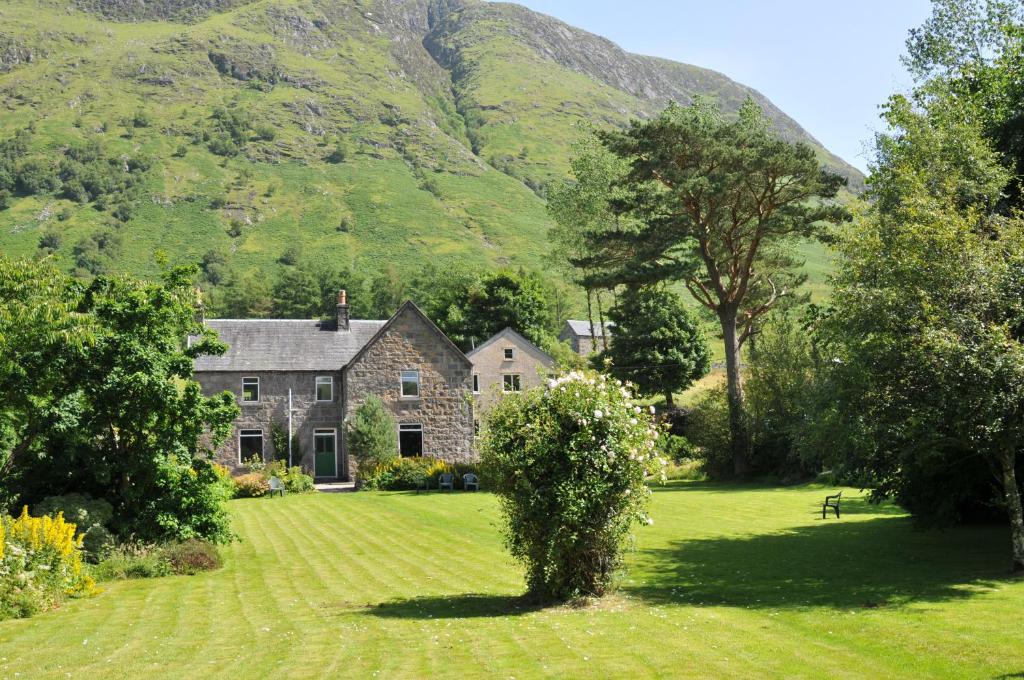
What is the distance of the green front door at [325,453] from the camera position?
48125 millimetres

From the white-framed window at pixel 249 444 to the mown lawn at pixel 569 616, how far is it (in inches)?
959

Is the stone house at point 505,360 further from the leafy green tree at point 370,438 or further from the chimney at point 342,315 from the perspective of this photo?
the leafy green tree at point 370,438

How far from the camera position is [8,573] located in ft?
50.9

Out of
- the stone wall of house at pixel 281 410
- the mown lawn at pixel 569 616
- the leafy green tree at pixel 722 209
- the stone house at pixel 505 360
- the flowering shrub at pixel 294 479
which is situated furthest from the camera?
the stone house at pixel 505 360

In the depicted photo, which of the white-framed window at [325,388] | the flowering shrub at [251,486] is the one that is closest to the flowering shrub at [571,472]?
the flowering shrub at [251,486]

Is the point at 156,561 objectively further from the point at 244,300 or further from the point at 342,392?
the point at 244,300

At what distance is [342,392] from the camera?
1887 inches

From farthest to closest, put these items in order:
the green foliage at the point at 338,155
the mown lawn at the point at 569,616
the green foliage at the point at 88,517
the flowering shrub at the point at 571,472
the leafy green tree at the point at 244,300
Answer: the green foliage at the point at 338,155, the leafy green tree at the point at 244,300, the green foliage at the point at 88,517, the flowering shrub at the point at 571,472, the mown lawn at the point at 569,616

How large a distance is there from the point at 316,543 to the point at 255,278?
93673 mm

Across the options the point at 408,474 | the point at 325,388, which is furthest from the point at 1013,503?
the point at 325,388

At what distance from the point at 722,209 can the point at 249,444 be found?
90.9 feet

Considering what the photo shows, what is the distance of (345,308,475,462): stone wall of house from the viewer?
46875mm

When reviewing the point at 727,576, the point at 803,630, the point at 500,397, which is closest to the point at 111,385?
the point at 500,397

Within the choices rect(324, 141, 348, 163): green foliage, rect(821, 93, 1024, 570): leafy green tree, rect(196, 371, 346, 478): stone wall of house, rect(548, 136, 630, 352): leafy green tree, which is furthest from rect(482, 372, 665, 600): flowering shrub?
rect(324, 141, 348, 163): green foliage
